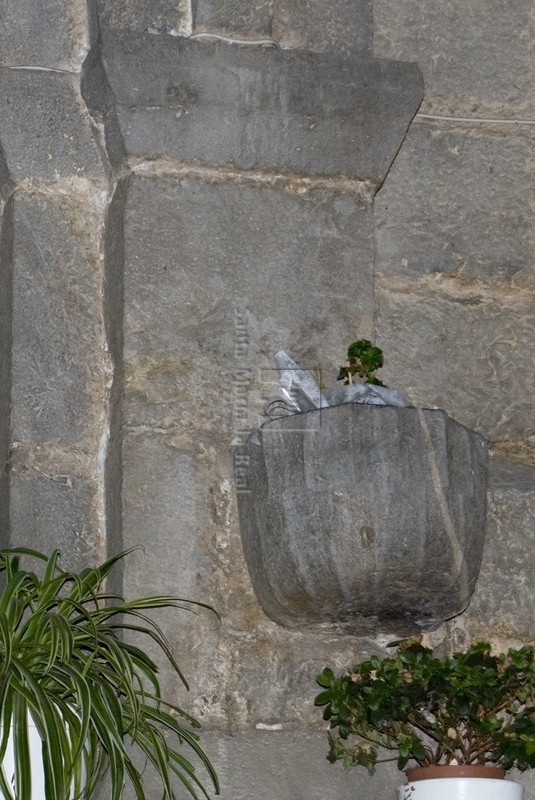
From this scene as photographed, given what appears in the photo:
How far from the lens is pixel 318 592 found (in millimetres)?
3188

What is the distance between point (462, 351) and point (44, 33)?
1.06 metres

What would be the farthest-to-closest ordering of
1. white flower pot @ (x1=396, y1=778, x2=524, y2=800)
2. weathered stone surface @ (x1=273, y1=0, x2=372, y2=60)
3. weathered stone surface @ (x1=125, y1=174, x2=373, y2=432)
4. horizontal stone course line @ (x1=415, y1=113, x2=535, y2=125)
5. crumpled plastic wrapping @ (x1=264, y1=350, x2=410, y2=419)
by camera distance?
1. horizontal stone course line @ (x1=415, y1=113, x2=535, y2=125)
2. weathered stone surface @ (x1=273, y1=0, x2=372, y2=60)
3. weathered stone surface @ (x1=125, y1=174, x2=373, y2=432)
4. crumpled plastic wrapping @ (x1=264, y1=350, x2=410, y2=419)
5. white flower pot @ (x1=396, y1=778, x2=524, y2=800)

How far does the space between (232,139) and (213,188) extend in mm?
101

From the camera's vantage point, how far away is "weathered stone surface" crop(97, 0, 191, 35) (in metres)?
3.57

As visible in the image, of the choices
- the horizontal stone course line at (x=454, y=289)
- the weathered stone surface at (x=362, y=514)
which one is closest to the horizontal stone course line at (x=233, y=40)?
the horizontal stone course line at (x=454, y=289)

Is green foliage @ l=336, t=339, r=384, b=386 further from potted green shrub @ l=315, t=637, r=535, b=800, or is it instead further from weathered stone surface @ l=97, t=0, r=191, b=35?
weathered stone surface @ l=97, t=0, r=191, b=35

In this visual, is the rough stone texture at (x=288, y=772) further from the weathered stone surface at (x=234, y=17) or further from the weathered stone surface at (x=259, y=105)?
the weathered stone surface at (x=234, y=17)

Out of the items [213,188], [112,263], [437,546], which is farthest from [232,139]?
[437,546]

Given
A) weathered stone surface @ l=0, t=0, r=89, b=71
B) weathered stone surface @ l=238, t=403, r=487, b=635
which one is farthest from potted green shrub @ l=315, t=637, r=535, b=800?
weathered stone surface @ l=0, t=0, r=89, b=71

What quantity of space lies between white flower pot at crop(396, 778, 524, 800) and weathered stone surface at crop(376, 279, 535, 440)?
86cm

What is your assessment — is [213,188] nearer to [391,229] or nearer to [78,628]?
[391,229]

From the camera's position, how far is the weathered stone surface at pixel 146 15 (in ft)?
11.7

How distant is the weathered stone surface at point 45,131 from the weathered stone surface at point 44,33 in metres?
0.06

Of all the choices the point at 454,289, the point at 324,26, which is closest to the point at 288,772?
the point at 454,289
